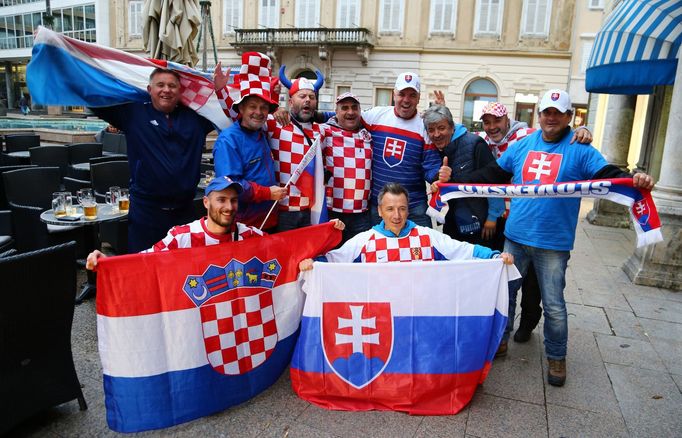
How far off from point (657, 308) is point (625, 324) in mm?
703

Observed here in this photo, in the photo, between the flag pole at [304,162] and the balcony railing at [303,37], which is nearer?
the flag pole at [304,162]

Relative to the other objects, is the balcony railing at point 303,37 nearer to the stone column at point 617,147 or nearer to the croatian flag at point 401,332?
the stone column at point 617,147

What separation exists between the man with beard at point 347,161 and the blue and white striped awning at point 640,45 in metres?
4.81

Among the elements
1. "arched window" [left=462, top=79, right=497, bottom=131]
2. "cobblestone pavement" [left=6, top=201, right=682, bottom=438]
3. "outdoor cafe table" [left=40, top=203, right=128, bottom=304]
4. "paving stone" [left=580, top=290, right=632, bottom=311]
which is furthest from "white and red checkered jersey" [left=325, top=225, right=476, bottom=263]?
"arched window" [left=462, top=79, right=497, bottom=131]

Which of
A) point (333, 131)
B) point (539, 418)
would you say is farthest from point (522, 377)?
point (333, 131)

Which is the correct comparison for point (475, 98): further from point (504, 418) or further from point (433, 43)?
point (504, 418)

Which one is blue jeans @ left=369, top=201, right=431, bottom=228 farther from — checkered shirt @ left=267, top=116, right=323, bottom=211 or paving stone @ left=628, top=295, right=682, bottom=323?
paving stone @ left=628, top=295, right=682, bottom=323

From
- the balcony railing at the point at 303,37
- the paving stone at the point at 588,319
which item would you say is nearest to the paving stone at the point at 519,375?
the paving stone at the point at 588,319

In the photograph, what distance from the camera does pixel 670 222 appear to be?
527 centimetres

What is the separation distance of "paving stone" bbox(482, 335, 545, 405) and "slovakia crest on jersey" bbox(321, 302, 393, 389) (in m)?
0.84

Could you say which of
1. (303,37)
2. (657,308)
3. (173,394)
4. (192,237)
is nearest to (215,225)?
(192,237)

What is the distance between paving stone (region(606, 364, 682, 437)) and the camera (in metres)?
2.77

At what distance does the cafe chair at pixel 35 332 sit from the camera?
2188mm

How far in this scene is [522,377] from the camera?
328 cm
